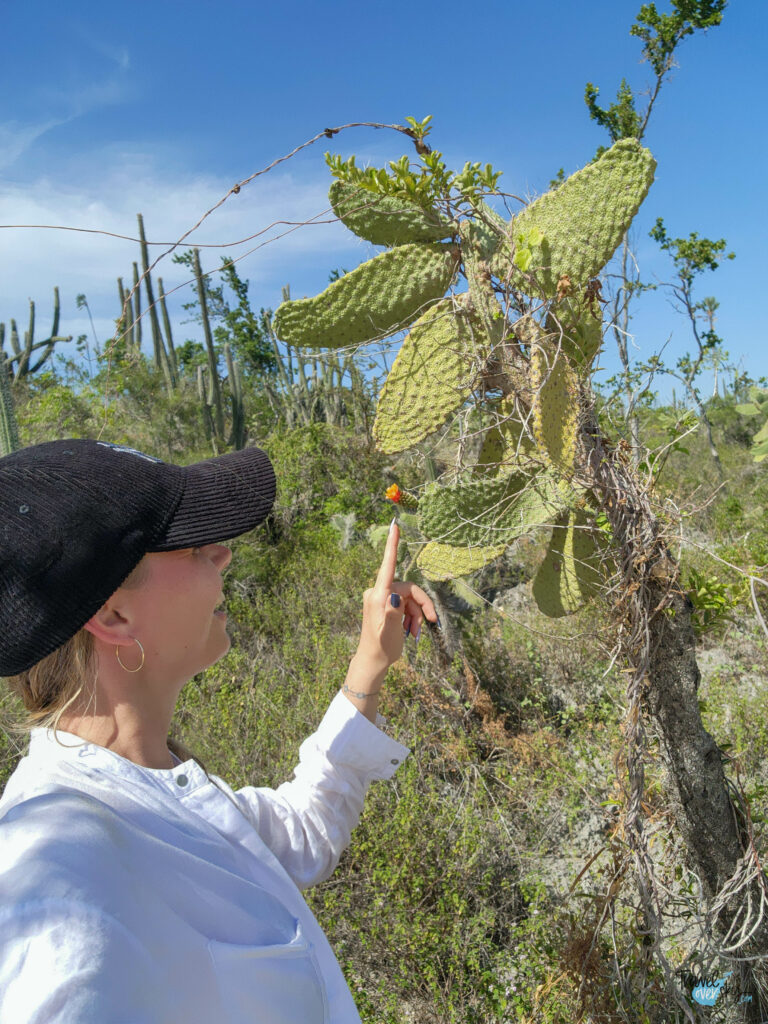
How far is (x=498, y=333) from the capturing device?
136 cm

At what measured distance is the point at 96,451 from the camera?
2.87 ft

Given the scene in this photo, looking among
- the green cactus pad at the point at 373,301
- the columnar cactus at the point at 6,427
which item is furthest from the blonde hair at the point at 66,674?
the columnar cactus at the point at 6,427

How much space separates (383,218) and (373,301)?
0.17m

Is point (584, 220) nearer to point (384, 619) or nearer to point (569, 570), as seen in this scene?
point (569, 570)

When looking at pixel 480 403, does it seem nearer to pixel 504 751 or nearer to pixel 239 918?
Result: pixel 239 918

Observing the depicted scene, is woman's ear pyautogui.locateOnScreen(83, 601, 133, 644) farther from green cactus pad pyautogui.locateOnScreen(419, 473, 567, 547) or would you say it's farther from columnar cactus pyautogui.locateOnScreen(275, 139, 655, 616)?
green cactus pad pyautogui.locateOnScreen(419, 473, 567, 547)

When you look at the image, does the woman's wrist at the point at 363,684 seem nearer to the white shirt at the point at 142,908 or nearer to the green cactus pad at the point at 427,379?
the white shirt at the point at 142,908

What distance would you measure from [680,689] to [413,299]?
1000mm

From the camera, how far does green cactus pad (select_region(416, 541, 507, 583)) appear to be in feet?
5.21

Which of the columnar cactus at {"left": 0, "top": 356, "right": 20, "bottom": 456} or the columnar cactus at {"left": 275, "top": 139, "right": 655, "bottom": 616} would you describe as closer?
the columnar cactus at {"left": 275, "top": 139, "right": 655, "bottom": 616}

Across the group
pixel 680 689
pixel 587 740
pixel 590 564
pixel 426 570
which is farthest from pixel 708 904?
pixel 587 740

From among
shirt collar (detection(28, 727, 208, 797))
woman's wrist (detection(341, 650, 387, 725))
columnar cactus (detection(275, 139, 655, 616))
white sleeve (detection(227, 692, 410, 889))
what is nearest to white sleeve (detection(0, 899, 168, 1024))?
shirt collar (detection(28, 727, 208, 797))

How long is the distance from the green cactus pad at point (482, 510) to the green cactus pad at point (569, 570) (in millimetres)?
67

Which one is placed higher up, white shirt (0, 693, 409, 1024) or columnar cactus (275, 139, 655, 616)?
columnar cactus (275, 139, 655, 616)
